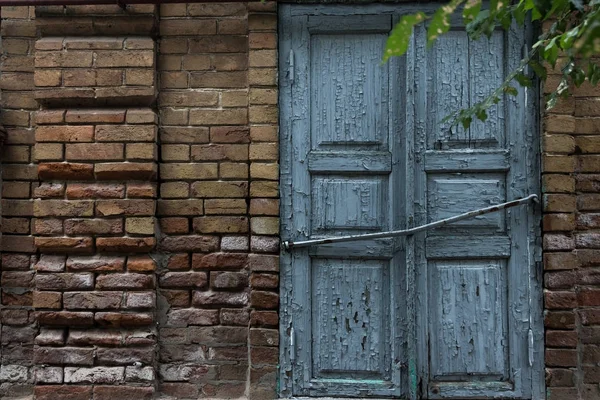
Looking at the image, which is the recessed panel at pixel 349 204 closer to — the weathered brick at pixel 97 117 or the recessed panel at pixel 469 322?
the recessed panel at pixel 469 322

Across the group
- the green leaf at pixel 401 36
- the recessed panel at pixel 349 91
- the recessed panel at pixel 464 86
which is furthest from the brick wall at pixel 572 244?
the green leaf at pixel 401 36

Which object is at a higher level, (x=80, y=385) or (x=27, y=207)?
(x=27, y=207)

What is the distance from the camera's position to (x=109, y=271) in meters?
2.75

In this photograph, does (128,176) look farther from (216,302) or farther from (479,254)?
(479,254)

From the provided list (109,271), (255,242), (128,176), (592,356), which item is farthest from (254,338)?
(592,356)

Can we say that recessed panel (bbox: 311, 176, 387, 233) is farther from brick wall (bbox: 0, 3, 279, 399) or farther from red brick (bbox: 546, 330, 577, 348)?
red brick (bbox: 546, 330, 577, 348)

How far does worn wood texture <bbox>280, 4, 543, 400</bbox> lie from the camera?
276 centimetres

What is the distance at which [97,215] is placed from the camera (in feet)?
9.05

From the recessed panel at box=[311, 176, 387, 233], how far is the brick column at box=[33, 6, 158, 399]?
2.73ft

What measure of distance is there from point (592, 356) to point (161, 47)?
2638 millimetres

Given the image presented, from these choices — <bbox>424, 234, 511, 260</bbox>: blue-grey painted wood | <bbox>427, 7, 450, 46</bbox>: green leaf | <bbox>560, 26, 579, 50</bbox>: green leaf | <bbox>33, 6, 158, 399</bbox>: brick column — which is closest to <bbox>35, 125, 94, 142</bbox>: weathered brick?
<bbox>33, 6, 158, 399</bbox>: brick column

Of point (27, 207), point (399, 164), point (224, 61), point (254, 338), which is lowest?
point (254, 338)

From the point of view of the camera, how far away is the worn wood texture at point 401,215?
276 centimetres

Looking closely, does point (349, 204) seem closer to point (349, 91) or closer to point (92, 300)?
point (349, 91)
